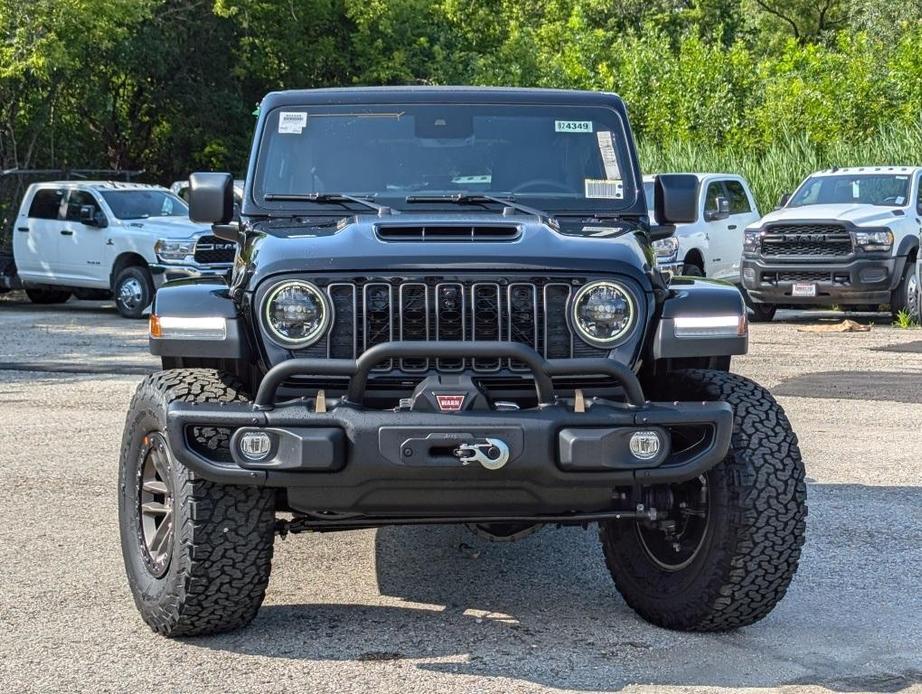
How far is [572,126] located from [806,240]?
13358 millimetres

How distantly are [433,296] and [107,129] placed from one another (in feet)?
98.1

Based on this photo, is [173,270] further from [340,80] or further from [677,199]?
[340,80]

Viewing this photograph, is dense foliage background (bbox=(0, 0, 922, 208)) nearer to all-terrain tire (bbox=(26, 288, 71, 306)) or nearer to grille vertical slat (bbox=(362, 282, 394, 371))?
all-terrain tire (bbox=(26, 288, 71, 306))

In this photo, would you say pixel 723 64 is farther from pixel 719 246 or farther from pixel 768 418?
pixel 768 418

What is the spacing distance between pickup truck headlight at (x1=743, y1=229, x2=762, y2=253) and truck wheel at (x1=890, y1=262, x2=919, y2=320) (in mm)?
1764

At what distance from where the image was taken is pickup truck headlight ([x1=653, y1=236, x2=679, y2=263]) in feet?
63.1

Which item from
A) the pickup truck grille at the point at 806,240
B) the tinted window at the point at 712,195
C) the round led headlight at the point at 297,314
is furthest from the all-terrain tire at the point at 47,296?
the round led headlight at the point at 297,314

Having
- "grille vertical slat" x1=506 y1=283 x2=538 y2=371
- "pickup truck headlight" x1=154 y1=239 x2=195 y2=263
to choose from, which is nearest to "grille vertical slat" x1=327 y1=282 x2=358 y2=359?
"grille vertical slat" x1=506 y1=283 x2=538 y2=371

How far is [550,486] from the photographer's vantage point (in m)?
5.20

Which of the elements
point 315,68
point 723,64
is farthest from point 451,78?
point 723,64

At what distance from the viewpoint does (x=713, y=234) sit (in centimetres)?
2119

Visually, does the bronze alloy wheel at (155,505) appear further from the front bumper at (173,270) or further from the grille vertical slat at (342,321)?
the front bumper at (173,270)

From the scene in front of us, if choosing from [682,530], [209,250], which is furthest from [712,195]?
[682,530]

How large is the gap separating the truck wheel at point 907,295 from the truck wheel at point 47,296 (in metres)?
11.8
